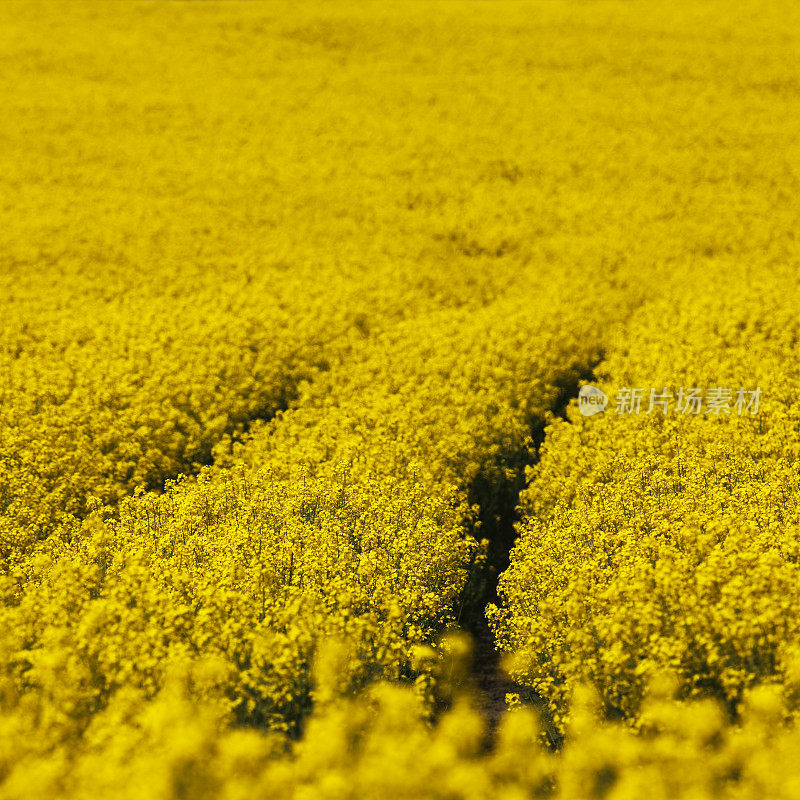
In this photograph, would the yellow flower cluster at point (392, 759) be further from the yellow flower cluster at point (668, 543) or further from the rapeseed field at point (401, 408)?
the yellow flower cluster at point (668, 543)

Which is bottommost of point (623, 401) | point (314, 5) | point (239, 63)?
point (623, 401)

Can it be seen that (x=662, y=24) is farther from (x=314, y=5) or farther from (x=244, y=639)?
(x=244, y=639)

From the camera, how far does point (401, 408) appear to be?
1233 centimetres

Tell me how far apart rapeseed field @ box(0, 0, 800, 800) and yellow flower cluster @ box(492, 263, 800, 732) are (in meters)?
0.05

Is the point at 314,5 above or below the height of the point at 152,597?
above

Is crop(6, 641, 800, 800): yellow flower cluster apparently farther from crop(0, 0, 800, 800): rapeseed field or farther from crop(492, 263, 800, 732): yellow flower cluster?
crop(492, 263, 800, 732): yellow flower cluster

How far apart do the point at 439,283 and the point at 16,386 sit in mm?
9208

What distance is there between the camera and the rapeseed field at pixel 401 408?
5.63 m

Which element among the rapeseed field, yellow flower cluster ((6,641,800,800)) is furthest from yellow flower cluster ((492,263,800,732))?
yellow flower cluster ((6,641,800,800))

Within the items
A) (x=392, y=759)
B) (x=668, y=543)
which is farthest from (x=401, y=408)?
(x=392, y=759)

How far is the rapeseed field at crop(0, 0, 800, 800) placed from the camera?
5629 millimetres

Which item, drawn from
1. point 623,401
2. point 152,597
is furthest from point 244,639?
point 623,401

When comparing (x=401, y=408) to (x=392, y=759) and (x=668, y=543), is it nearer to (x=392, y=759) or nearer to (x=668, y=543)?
(x=668, y=543)

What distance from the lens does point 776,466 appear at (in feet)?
30.6
